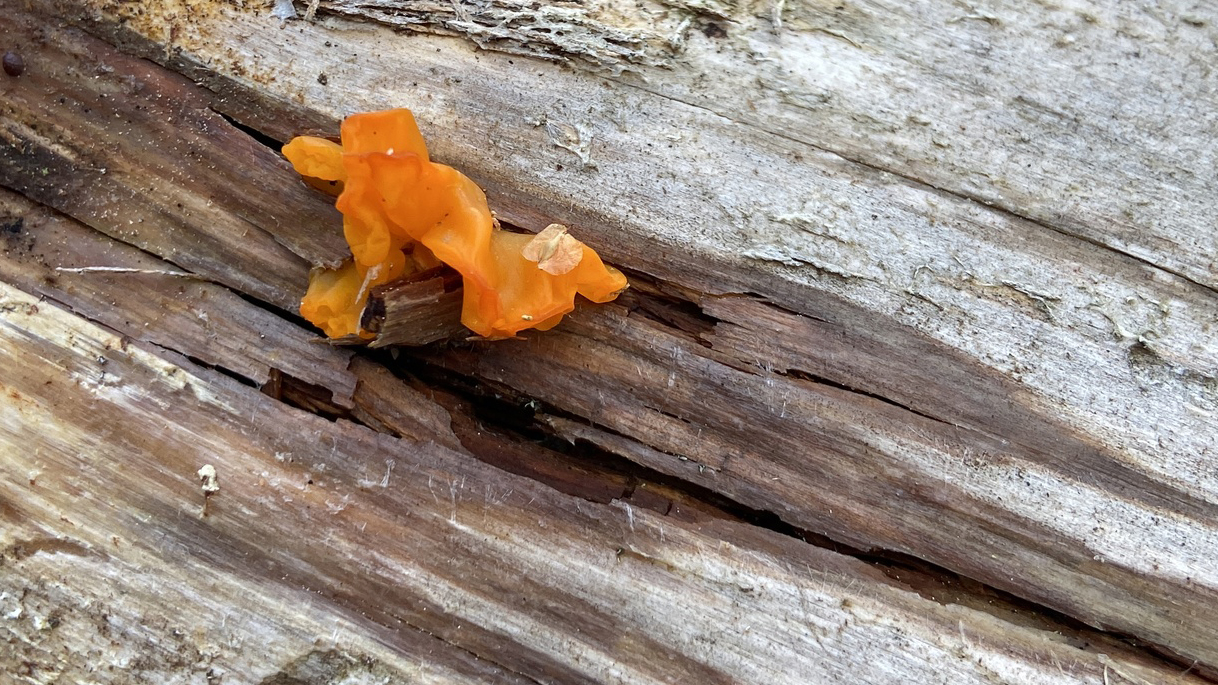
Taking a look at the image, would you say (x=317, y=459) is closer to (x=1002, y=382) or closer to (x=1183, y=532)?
(x=1002, y=382)

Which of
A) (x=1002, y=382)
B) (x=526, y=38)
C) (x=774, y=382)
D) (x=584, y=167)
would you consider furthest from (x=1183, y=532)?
(x=526, y=38)

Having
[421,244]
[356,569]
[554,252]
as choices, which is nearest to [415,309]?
[421,244]

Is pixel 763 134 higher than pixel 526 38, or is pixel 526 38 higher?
pixel 526 38

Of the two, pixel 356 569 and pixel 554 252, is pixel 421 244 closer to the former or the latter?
pixel 554 252

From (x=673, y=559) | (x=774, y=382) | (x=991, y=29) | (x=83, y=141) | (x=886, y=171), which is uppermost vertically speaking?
(x=991, y=29)

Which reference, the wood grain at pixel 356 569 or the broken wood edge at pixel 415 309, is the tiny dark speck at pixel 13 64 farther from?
the broken wood edge at pixel 415 309

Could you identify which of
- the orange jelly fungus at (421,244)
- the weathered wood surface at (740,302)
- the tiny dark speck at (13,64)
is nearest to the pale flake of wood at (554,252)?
the orange jelly fungus at (421,244)
